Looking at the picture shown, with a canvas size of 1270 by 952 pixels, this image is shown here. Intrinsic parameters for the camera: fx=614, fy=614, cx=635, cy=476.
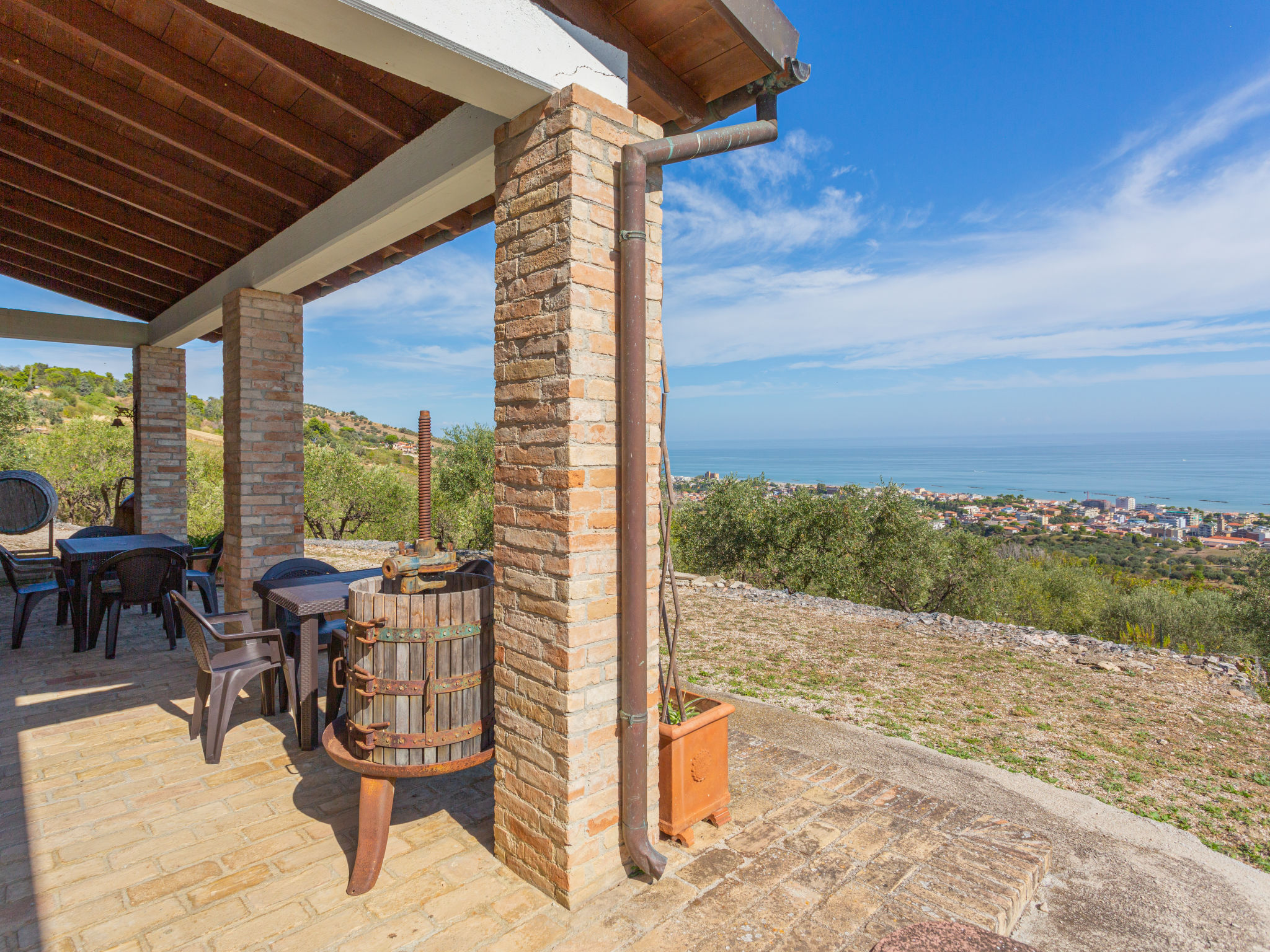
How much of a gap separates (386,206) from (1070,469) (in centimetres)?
14278

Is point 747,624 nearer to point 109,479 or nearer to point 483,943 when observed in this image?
point 483,943

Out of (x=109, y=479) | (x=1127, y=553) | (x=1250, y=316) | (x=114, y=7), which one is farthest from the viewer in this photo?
(x=1250, y=316)

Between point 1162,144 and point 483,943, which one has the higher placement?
point 1162,144

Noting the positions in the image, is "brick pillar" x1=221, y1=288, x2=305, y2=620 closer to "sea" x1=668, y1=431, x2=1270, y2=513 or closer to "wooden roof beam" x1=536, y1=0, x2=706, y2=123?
"wooden roof beam" x1=536, y1=0, x2=706, y2=123

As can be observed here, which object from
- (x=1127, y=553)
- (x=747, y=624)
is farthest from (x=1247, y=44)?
(x=747, y=624)

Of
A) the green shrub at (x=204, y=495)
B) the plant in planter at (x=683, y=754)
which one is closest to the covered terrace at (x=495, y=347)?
the plant in planter at (x=683, y=754)

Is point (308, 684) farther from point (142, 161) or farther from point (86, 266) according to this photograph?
point (86, 266)

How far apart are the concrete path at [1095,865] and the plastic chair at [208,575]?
5055mm

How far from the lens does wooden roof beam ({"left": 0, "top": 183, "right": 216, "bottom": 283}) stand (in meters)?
4.60

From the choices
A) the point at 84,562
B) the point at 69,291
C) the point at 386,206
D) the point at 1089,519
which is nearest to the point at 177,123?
the point at 386,206

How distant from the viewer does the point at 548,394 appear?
6.96ft

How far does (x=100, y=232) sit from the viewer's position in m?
4.98

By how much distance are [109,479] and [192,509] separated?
1.69 meters

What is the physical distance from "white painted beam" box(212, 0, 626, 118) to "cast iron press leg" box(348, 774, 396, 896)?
249 centimetres
